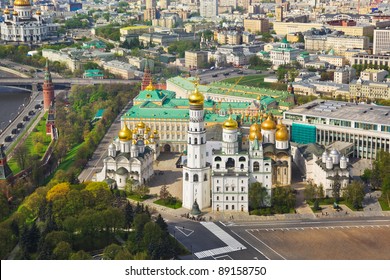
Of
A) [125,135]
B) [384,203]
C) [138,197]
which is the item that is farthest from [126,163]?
[384,203]

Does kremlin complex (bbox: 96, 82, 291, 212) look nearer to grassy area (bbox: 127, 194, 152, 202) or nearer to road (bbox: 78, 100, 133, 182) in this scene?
grassy area (bbox: 127, 194, 152, 202)

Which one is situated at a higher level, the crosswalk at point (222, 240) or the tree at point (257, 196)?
the tree at point (257, 196)

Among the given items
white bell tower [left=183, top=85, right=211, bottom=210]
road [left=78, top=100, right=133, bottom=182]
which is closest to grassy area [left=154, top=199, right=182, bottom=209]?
white bell tower [left=183, top=85, right=211, bottom=210]

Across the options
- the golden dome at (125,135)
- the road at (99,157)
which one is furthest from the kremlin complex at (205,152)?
the road at (99,157)

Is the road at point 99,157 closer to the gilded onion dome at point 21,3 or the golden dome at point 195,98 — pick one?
the golden dome at point 195,98

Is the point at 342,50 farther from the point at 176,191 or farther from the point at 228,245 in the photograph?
the point at 228,245

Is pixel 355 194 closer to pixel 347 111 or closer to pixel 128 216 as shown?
pixel 128 216
